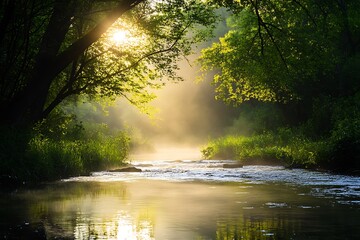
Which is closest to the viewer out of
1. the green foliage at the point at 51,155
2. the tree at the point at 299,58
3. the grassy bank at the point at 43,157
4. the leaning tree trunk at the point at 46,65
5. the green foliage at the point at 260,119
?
the grassy bank at the point at 43,157

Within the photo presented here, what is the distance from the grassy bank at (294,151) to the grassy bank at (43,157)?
32.4ft

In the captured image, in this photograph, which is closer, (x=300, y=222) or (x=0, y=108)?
(x=300, y=222)

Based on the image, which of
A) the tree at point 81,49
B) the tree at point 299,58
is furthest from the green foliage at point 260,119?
the tree at point 81,49

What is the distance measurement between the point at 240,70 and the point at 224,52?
223cm

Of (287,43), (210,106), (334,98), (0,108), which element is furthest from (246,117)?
(0,108)

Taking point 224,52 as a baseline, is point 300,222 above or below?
below

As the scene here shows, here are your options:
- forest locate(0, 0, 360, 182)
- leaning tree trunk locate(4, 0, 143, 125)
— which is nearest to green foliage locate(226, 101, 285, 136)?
forest locate(0, 0, 360, 182)

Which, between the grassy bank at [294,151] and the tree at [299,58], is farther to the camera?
the tree at [299,58]

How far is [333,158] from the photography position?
25.5 meters

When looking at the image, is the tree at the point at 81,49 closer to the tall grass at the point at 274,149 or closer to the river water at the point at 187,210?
the river water at the point at 187,210

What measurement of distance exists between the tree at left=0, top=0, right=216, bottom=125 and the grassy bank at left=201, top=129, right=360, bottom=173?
8036 millimetres

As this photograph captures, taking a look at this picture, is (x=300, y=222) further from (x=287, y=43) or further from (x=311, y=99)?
(x=311, y=99)

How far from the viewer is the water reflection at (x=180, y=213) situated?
9039mm

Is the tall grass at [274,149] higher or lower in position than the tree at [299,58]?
lower
